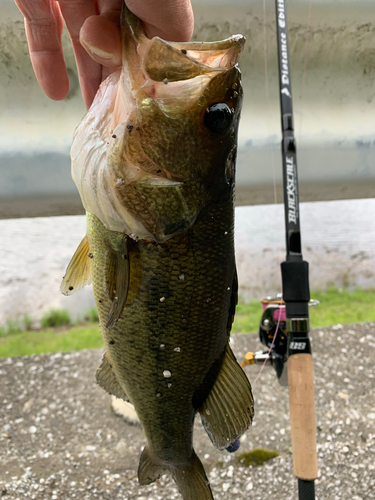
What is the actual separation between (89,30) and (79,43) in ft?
1.04

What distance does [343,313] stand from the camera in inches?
97.3

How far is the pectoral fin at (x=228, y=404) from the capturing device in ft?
2.37

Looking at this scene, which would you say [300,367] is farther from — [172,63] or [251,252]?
[251,252]

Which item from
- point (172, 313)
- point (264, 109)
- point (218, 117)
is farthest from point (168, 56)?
point (264, 109)

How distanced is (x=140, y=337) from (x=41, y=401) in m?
1.50

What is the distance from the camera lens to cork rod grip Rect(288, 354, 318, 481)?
3.54 ft

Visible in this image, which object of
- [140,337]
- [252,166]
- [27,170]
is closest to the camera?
[140,337]

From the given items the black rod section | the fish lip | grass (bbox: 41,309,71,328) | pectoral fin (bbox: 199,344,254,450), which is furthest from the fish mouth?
grass (bbox: 41,309,71,328)

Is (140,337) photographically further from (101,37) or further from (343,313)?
(343,313)

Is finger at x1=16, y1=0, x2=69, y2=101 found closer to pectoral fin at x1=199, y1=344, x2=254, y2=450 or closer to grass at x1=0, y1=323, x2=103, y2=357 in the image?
pectoral fin at x1=199, y1=344, x2=254, y2=450

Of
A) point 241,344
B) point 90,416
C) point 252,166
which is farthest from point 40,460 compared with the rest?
point 252,166

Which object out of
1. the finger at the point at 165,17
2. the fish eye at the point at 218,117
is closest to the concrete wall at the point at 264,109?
the finger at the point at 165,17

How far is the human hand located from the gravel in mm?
1542

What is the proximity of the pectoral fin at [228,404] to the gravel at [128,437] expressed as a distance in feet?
3.29
